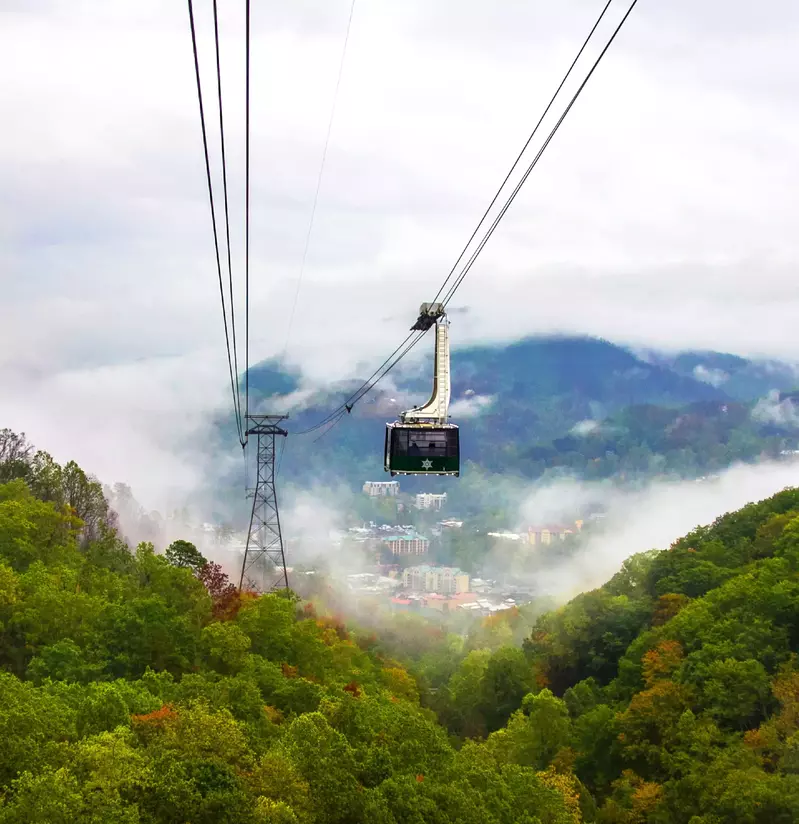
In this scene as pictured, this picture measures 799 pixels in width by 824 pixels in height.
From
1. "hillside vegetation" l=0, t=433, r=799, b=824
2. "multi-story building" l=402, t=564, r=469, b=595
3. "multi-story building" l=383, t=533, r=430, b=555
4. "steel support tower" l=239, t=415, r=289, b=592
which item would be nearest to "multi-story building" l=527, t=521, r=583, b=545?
"multi-story building" l=383, t=533, r=430, b=555

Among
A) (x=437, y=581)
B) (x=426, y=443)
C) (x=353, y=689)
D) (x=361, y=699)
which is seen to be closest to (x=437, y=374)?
(x=426, y=443)

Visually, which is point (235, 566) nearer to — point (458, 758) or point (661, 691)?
point (661, 691)

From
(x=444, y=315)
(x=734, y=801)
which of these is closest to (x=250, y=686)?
(x=444, y=315)

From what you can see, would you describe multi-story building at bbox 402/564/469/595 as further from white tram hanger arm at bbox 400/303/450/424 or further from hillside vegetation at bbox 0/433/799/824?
white tram hanger arm at bbox 400/303/450/424

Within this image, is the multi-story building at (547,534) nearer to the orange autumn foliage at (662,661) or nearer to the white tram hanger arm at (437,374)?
the orange autumn foliage at (662,661)

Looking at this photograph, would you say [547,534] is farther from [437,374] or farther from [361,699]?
[437,374]

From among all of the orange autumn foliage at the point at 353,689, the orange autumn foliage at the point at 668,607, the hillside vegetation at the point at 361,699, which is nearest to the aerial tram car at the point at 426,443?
the hillside vegetation at the point at 361,699
